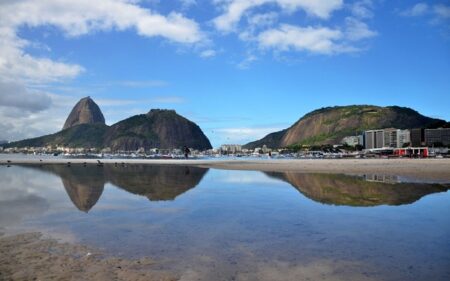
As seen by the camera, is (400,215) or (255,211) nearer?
(400,215)

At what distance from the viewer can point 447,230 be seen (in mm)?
13984

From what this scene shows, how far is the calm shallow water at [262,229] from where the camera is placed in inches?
389

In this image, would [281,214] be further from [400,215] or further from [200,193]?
[200,193]

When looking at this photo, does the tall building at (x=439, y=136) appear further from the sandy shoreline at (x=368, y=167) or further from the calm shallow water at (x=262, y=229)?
the calm shallow water at (x=262, y=229)

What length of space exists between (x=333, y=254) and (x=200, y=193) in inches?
654

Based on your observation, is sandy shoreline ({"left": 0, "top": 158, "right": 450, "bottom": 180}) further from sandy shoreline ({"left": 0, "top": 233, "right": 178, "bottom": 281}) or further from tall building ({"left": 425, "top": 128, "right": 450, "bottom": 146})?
tall building ({"left": 425, "top": 128, "right": 450, "bottom": 146})

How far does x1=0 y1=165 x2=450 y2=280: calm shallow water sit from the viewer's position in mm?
9875

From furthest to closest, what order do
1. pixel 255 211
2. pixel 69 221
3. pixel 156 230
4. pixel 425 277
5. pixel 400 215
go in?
pixel 255 211 < pixel 400 215 < pixel 69 221 < pixel 156 230 < pixel 425 277

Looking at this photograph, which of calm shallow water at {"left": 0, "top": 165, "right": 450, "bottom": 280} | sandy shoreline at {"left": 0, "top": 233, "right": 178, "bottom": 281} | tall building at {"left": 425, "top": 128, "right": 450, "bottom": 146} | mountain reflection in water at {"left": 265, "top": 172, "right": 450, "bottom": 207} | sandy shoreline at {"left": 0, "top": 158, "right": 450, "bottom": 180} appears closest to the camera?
sandy shoreline at {"left": 0, "top": 233, "right": 178, "bottom": 281}

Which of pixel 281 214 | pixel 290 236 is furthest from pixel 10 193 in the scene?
pixel 290 236

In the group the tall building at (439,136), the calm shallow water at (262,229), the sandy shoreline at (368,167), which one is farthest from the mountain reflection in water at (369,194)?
the tall building at (439,136)

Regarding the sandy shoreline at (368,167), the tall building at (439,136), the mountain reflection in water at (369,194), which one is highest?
the tall building at (439,136)

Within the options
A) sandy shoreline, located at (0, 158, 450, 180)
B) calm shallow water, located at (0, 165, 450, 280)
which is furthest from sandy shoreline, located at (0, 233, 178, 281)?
sandy shoreline, located at (0, 158, 450, 180)

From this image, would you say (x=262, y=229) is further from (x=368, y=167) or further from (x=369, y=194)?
(x=368, y=167)
